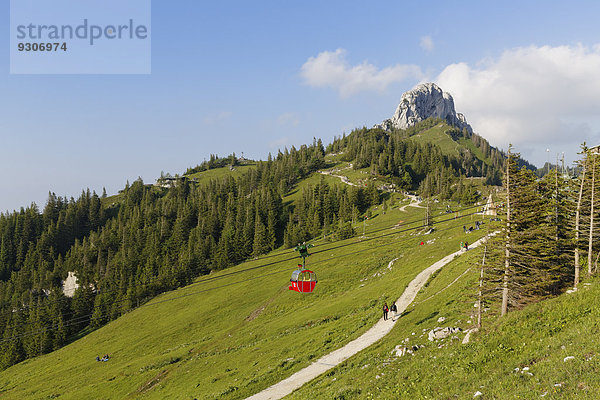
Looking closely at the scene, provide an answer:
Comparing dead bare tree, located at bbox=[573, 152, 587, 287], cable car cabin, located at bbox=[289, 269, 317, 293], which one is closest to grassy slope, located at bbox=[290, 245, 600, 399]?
dead bare tree, located at bbox=[573, 152, 587, 287]

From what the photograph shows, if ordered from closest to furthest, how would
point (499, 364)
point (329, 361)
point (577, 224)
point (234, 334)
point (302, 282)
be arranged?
point (499, 364) → point (577, 224) → point (329, 361) → point (302, 282) → point (234, 334)

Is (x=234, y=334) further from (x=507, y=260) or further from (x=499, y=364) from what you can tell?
(x=499, y=364)

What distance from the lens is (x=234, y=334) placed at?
62719 mm

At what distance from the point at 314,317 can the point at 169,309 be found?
55613mm

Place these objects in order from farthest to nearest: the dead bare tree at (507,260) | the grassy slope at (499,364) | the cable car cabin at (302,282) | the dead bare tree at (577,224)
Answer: the cable car cabin at (302,282)
the dead bare tree at (577,224)
the dead bare tree at (507,260)
the grassy slope at (499,364)

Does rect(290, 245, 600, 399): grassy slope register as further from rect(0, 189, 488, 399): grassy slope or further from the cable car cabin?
rect(0, 189, 488, 399): grassy slope

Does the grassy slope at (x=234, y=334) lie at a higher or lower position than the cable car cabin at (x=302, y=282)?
lower

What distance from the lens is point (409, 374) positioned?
21859 millimetres

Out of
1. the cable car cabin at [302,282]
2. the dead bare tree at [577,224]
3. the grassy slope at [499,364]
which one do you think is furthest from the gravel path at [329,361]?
the cable car cabin at [302,282]

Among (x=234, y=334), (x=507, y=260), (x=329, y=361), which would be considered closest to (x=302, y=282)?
(x=329, y=361)

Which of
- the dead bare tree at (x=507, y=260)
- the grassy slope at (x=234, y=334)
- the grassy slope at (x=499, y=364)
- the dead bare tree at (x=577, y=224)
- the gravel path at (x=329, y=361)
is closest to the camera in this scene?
the grassy slope at (x=499, y=364)

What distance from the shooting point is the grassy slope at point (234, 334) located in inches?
1661

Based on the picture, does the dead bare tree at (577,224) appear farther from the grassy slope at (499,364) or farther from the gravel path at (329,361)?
the gravel path at (329,361)

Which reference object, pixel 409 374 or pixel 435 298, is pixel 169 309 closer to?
pixel 435 298
